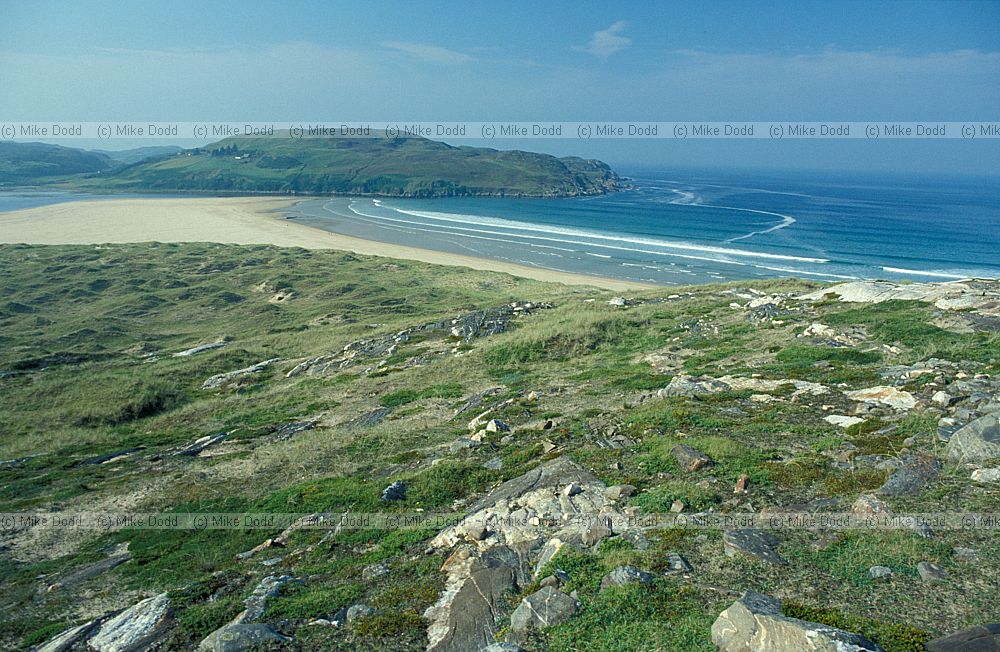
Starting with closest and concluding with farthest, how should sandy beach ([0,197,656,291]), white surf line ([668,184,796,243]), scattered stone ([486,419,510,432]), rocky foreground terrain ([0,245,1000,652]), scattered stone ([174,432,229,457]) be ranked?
rocky foreground terrain ([0,245,1000,652])
scattered stone ([486,419,510,432])
scattered stone ([174,432,229,457])
sandy beach ([0,197,656,291])
white surf line ([668,184,796,243])

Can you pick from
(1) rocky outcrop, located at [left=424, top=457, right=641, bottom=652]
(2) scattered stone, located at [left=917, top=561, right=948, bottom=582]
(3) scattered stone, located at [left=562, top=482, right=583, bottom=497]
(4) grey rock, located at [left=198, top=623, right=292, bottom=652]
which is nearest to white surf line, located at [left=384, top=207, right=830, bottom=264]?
(3) scattered stone, located at [left=562, top=482, right=583, bottom=497]

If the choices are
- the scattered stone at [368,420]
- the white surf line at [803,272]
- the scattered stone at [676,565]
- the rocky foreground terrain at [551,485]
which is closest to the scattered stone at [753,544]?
the rocky foreground terrain at [551,485]

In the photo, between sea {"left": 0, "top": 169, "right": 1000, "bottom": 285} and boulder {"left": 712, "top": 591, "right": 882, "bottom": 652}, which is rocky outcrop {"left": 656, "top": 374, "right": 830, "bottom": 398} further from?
sea {"left": 0, "top": 169, "right": 1000, "bottom": 285}

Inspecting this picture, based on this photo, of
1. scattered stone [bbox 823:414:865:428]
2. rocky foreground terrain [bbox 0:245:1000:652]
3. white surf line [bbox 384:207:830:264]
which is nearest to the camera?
rocky foreground terrain [bbox 0:245:1000:652]

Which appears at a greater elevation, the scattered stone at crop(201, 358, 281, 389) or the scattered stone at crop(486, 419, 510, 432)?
the scattered stone at crop(486, 419, 510, 432)

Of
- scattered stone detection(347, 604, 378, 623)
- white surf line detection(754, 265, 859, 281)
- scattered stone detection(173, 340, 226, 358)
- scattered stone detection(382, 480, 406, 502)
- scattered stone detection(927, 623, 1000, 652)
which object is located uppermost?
white surf line detection(754, 265, 859, 281)

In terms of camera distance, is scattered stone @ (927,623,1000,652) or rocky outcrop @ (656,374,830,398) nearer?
scattered stone @ (927,623,1000,652)

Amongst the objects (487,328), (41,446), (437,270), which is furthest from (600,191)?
(41,446)
